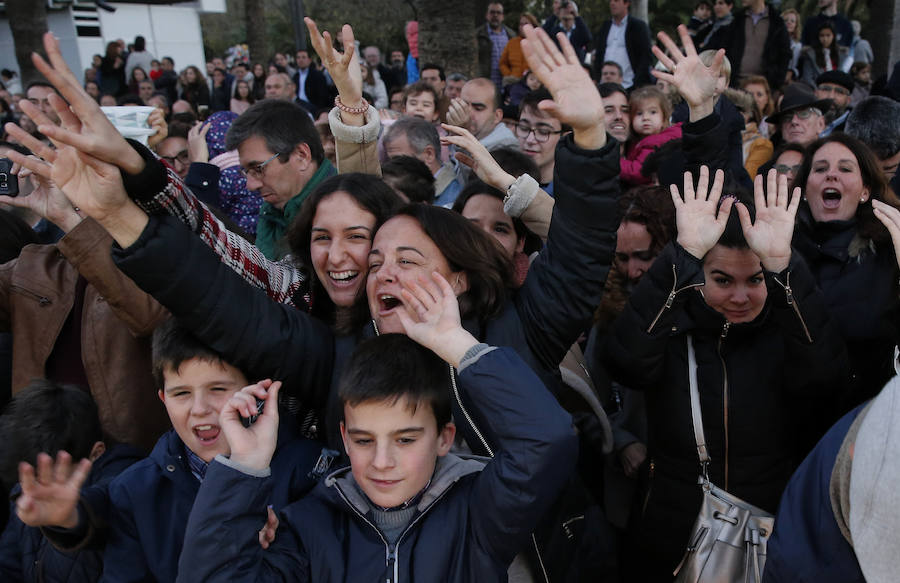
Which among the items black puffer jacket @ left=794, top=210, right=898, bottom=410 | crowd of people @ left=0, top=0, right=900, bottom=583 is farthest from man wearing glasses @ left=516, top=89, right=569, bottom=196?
black puffer jacket @ left=794, top=210, right=898, bottom=410

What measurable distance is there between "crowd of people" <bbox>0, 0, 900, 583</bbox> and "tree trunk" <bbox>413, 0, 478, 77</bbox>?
5.57m

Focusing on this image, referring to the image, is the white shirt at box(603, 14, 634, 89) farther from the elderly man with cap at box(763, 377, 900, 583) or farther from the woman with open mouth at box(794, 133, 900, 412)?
the elderly man with cap at box(763, 377, 900, 583)

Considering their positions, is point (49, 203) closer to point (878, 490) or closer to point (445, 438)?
point (445, 438)

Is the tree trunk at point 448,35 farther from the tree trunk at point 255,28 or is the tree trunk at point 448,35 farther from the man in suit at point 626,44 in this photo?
the tree trunk at point 255,28

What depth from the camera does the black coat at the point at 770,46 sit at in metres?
8.41

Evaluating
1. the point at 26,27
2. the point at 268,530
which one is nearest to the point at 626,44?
the point at 268,530

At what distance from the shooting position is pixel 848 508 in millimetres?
1548

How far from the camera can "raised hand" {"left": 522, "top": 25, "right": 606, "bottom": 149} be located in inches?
88.0

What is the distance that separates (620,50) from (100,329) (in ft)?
26.1

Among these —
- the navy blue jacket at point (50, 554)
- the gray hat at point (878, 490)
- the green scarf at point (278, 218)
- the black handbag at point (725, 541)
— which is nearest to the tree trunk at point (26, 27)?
the green scarf at point (278, 218)

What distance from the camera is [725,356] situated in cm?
276

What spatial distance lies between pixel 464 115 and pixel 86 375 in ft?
9.66

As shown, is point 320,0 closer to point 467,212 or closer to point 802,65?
point 802,65

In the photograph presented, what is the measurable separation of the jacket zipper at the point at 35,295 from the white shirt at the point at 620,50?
7779mm
